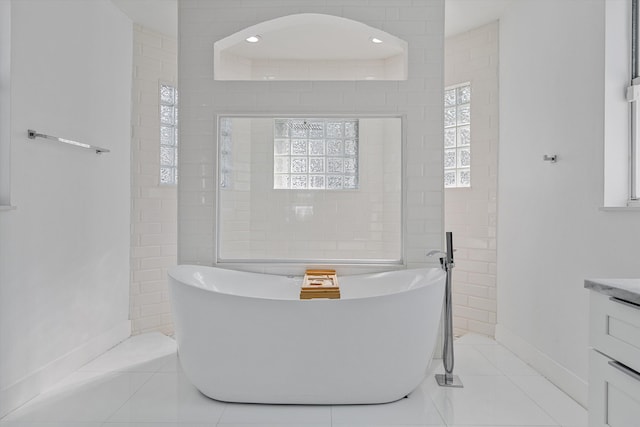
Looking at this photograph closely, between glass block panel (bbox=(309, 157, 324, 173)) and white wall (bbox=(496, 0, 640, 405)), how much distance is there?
58.9 inches

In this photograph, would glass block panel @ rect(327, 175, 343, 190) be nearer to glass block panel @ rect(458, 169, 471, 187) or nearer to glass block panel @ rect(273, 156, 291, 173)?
glass block panel @ rect(273, 156, 291, 173)

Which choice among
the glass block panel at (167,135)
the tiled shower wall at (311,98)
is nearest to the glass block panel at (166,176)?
the glass block panel at (167,135)

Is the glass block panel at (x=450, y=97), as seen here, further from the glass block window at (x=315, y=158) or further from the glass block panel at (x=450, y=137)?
the glass block window at (x=315, y=158)

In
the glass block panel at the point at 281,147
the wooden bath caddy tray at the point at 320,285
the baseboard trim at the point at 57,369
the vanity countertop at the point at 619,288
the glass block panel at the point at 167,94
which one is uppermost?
the glass block panel at the point at 167,94

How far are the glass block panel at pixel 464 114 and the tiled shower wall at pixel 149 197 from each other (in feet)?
8.83

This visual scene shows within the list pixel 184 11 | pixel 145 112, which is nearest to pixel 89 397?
pixel 145 112

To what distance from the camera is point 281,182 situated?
3389 mm

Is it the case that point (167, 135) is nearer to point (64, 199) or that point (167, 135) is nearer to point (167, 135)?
point (167, 135)

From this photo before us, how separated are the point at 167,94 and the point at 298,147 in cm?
151

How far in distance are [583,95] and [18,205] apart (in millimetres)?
3279

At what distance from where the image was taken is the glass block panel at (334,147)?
3.39 meters

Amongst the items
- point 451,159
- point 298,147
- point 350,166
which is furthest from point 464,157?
point 298,147

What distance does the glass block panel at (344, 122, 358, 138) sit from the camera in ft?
10.9

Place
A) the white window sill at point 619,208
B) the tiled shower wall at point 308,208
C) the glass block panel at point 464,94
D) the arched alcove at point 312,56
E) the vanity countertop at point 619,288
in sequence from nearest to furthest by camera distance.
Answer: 1. the vanity countertop at point 619,288
2. the white window sill at point 619,208
3. the tiled shower wall at point 308,208
4. the arched alcove at point 312,56
5. the glass block panel at point 464,94
